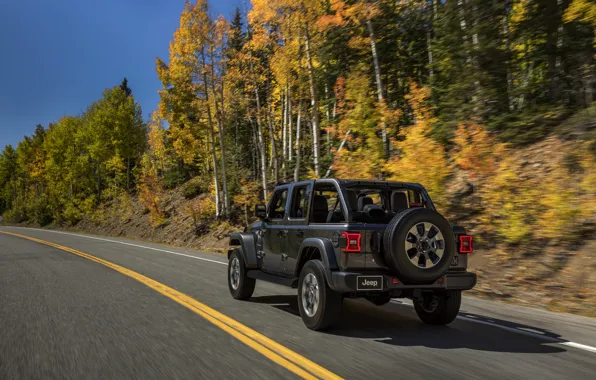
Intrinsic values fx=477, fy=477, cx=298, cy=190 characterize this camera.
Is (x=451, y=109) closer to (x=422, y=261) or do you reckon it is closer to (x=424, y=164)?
(x=424, y=164)

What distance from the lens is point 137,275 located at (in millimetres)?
11320

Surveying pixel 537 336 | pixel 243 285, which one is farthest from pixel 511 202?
pixel 243 285

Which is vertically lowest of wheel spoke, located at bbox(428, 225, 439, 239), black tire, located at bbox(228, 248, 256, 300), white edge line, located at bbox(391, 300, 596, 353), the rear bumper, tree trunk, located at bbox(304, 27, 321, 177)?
white edge line, located at bbox(391, 300, 596, 353)

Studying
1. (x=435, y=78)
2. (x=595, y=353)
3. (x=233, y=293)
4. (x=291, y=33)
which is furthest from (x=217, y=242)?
(x=595, y=353)

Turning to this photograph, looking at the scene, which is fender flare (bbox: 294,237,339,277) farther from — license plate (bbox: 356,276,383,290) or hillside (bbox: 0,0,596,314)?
hillside (bbox: 0,0,596,314)

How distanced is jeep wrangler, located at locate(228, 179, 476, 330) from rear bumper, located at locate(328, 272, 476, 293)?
1cm

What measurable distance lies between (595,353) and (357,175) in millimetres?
10936

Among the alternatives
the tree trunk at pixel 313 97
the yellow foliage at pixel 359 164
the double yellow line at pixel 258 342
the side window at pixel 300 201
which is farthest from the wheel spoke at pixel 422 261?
the tree trunk at pixel 313 97

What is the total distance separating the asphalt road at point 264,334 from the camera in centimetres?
432

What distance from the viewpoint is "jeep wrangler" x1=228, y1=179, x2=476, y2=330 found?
5453 mm

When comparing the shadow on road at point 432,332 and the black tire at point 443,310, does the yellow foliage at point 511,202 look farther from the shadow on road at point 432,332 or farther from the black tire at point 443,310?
the black tire at point 443,310

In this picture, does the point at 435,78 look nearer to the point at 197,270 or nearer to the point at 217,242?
the point at 197,270

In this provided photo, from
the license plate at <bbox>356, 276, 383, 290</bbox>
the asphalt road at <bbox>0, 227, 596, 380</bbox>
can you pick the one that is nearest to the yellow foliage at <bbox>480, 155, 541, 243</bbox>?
the asphalt road at <bbox>0, 227, 596, 380</bbox>

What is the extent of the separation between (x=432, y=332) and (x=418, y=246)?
1.24 m
